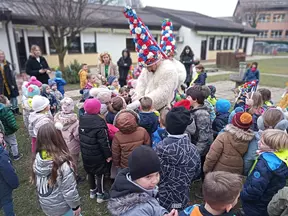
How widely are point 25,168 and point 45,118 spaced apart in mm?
1505

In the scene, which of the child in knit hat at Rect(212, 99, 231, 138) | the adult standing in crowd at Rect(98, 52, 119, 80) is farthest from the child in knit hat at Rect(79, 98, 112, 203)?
the adult standing in crowd at Rect(98, 52, 119, 80)

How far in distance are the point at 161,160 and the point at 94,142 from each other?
1036 millimetres

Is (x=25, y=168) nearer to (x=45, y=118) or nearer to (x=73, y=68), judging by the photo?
(x=45, y=118)

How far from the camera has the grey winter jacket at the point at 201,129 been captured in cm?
318

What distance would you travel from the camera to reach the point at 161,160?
234 centimetres

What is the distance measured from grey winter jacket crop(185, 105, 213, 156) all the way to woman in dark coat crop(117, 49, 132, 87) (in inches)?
228

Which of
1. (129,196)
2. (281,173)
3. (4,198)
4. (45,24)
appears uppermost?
(45,24)

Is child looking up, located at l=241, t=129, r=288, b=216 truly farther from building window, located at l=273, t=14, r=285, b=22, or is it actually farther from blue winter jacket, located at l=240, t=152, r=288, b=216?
building window, located at l=273, t=14, r=285, b=22

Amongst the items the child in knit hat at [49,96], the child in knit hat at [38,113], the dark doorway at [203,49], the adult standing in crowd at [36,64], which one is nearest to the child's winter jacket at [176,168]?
the child in knit hat at [38,113]

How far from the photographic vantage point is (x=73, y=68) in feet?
42.2

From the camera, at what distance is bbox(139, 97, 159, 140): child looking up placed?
3.25m

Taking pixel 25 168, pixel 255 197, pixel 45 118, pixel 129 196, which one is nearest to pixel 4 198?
pixel 45 118

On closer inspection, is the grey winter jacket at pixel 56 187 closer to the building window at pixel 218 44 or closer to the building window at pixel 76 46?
the building window at pixel 76 46

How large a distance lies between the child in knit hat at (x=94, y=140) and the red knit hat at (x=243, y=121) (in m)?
1.61
